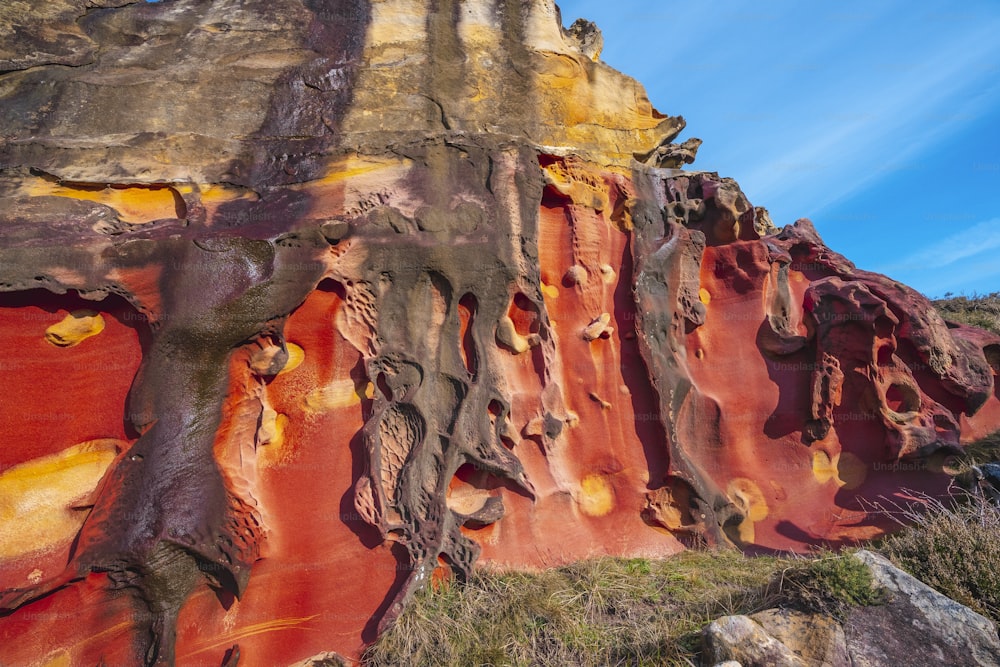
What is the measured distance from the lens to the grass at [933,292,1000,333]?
33.6 ft

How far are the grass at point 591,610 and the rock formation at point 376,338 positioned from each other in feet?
0.95

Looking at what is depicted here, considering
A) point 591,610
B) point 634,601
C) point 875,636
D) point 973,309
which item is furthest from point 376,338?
point 973,309

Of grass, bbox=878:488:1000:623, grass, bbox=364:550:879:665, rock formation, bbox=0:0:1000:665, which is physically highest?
rock formation, bbox=0:0:1000:665

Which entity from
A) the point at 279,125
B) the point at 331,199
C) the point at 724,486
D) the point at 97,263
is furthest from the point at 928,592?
the point at 279,125

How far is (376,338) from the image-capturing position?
4.72 metres

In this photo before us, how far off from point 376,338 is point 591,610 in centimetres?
249

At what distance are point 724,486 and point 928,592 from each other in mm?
2635

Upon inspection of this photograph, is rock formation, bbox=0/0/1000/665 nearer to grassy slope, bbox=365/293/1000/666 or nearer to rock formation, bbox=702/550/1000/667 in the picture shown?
grassy slope, bbox=365/293/1000/666

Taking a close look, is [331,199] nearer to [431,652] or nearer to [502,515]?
[502,515]

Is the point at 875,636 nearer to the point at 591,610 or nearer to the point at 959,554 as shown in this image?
the point at 959,554

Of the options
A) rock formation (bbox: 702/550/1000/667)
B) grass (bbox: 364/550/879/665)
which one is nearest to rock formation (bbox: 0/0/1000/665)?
grass (bbox: 364/550/879/665)

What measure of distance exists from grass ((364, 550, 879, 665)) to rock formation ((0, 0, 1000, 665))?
29cm

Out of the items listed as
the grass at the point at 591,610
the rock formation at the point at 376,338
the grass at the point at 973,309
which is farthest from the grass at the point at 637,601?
the grass at the point at 973,309

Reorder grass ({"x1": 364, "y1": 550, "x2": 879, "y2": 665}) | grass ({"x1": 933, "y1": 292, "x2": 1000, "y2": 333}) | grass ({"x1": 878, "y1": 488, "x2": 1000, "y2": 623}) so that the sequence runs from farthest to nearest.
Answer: grass ({"x1": 933, "y1": 292, "x2": 1000, "y2": 333}) < grass ({"x1": 878, "y1": 488, "x2": 1000, "y2": 623}) < grass ({"x1": 364, "y1": 550, "x2": 879, "y2": 665})
